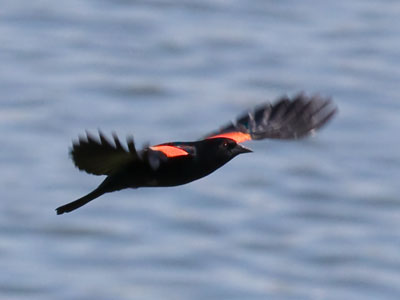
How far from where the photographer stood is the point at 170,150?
20.9 ft

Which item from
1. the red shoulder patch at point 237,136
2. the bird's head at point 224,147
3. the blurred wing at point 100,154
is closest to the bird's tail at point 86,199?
the blurred wing at point 100,154

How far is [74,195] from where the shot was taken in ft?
60.2

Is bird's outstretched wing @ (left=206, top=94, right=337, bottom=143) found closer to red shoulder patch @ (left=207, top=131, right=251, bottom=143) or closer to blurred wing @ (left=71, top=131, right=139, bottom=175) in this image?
red shoulder patch @ (left=207, top=131, right=251, bottom=143)

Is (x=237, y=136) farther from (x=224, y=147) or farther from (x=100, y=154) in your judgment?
(x=100, y=154)

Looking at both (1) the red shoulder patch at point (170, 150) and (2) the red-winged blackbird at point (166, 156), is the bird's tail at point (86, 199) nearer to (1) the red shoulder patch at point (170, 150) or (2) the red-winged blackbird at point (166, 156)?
(2) the red-winged blackbird at point (166, 156)

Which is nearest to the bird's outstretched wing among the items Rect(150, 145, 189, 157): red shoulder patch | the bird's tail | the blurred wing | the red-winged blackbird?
the red-winged blackbird

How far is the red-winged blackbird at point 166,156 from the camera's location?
602 cm

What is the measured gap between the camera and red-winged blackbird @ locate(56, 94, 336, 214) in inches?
237

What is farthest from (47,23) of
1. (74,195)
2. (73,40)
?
(74,195)

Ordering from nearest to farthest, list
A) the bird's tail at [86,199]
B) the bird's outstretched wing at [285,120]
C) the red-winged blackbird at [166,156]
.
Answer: the red-winged blackbird at [166,156]
the bird's tail at [86,199]
the bird's outstretched wing at [285,120]

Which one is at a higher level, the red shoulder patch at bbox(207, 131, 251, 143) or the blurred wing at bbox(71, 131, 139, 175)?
the red shoulder patch at bbox(207, 131, 251, 143)

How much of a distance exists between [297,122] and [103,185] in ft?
6.14

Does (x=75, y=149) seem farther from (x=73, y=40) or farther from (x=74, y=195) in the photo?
(x=73, y=40)

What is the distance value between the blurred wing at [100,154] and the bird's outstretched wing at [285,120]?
63.0 inches
